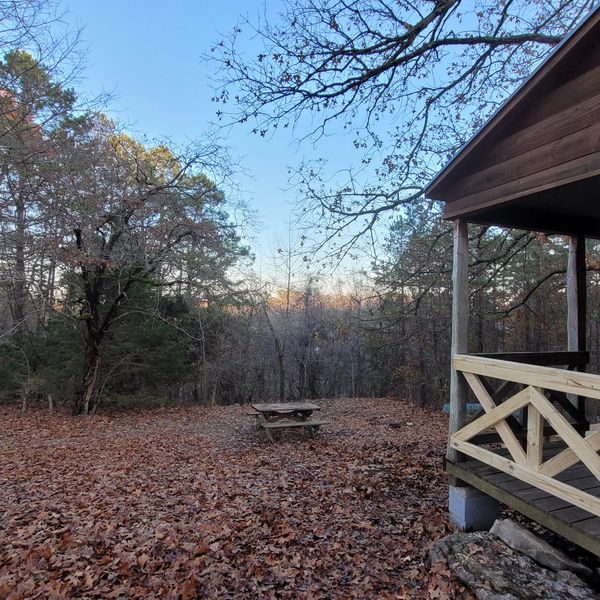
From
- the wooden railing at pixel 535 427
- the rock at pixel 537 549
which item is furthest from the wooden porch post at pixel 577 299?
the rock at pixel 537 549

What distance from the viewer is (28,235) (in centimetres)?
821

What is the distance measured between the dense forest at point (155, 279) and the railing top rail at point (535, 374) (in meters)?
3.25

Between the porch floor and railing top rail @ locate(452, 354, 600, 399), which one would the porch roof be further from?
the porch floor

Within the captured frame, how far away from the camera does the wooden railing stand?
93.3 inches

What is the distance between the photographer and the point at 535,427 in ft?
9.04

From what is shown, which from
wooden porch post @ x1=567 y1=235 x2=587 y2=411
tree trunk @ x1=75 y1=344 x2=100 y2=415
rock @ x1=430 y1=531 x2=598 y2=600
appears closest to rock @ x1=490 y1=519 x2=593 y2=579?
rock @ x1=430 y1=531 x2=598 y2=600

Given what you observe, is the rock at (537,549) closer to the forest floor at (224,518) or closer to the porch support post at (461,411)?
the porch support post at (461,411)

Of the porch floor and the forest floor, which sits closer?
the porch floor

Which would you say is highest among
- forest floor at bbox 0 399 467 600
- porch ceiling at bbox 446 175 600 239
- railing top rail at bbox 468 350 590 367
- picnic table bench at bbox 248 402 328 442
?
porch ceiling at bbox 446 175 600 239

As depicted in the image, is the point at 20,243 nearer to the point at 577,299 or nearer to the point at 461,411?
the point at 461,411

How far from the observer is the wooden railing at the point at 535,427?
2.37 metres

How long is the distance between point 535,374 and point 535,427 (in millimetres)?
381

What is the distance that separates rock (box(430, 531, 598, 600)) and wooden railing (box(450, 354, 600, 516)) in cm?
51

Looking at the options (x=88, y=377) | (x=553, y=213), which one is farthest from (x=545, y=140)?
(x=88, y=377)
